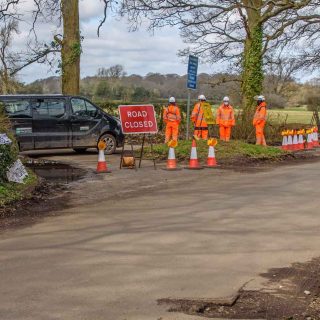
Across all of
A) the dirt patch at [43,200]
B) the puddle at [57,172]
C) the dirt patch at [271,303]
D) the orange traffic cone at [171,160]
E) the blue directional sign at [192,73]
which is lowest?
the dirt patch at [271,303]

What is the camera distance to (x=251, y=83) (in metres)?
26.9

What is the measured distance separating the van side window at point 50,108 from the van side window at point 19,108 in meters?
0.23

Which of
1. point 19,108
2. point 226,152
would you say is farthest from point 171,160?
point 19,108

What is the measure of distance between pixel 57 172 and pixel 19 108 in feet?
11.4

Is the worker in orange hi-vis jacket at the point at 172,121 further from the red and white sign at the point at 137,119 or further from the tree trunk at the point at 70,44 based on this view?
the red and white sign at the point at 137,119

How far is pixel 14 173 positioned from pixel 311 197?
5.70m

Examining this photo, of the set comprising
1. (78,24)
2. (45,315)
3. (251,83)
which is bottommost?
(45,315)

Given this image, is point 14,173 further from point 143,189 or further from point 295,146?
point 295,146

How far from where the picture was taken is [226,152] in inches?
671

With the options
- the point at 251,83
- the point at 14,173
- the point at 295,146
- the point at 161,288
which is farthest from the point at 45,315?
the point at 251,83

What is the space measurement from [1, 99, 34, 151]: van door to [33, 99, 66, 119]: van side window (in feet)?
0.87

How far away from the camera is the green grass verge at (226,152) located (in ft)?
54.0

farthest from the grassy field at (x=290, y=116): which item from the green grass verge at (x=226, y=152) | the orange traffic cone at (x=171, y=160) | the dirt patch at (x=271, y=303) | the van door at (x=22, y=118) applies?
the dirt patch at (x=271, y=303)

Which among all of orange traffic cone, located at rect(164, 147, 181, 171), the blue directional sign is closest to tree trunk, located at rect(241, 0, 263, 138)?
the blue directional sign
